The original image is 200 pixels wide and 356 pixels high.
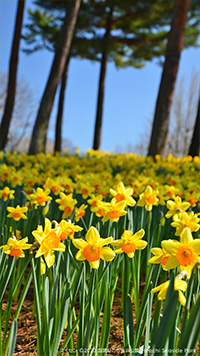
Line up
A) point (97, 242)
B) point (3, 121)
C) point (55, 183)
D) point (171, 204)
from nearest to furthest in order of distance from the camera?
point (97, 242) < point (171, 204) < point (55, 183) < point (3, 121)

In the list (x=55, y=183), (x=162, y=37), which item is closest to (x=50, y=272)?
(x=55, y=183)

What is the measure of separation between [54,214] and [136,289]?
32.4 inches

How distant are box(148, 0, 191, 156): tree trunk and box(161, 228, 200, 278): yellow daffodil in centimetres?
704

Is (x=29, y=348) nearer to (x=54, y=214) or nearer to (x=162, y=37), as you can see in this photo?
(x=54, y=214)

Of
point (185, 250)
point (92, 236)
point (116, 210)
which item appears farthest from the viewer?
point (116, 210)

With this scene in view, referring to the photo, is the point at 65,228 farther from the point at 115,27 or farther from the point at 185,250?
the point at 115,27

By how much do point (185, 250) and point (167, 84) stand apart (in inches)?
289

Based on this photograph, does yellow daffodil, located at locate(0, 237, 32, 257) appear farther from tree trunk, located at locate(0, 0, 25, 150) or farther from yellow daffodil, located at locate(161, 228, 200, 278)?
tree trunk, located at locate(0, 0, 25, 150)

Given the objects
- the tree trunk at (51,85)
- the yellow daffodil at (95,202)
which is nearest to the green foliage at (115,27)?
the tree trunk at (51,85)

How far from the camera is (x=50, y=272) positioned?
1.85 meters

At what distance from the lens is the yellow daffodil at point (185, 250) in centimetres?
91

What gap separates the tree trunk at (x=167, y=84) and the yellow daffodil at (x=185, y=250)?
7039 mm

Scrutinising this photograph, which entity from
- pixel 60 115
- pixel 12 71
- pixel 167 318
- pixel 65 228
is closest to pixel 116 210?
pixel 65 228

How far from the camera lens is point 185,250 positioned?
91cm
